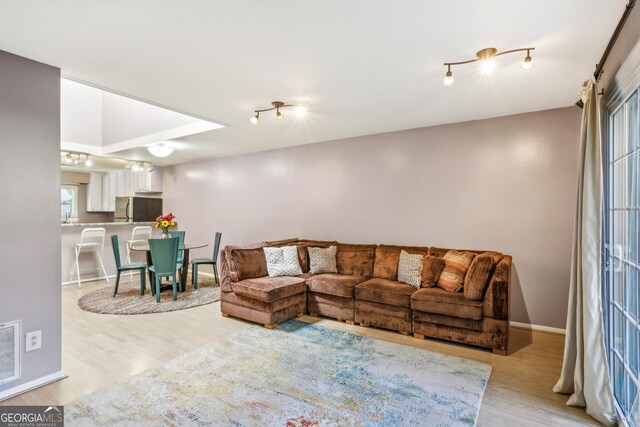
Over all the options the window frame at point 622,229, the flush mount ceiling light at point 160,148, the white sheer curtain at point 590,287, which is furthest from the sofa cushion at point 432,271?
the flush mount ceiling light at point 160,148

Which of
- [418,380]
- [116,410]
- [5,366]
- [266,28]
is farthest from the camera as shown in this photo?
[418,380]

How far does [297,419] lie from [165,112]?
456 centimetres

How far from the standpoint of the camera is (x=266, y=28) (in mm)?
1972

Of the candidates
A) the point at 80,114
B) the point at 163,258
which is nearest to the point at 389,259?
the point at 163,258

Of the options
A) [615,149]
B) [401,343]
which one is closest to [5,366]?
[401,343]

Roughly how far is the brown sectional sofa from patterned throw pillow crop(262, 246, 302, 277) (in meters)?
0.09

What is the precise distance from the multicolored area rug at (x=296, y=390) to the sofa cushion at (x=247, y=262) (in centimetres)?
101

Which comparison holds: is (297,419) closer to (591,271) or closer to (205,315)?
(591,271)

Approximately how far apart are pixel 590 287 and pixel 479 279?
106cm

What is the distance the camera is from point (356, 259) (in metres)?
4.38

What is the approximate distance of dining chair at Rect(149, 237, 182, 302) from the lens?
14.4 ft

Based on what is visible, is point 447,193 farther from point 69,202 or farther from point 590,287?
point 69,202

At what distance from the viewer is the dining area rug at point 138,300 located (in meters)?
4.20

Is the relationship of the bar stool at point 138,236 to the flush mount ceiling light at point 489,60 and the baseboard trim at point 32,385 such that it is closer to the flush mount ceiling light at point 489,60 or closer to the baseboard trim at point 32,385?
the baseboard trim at point 32,385
